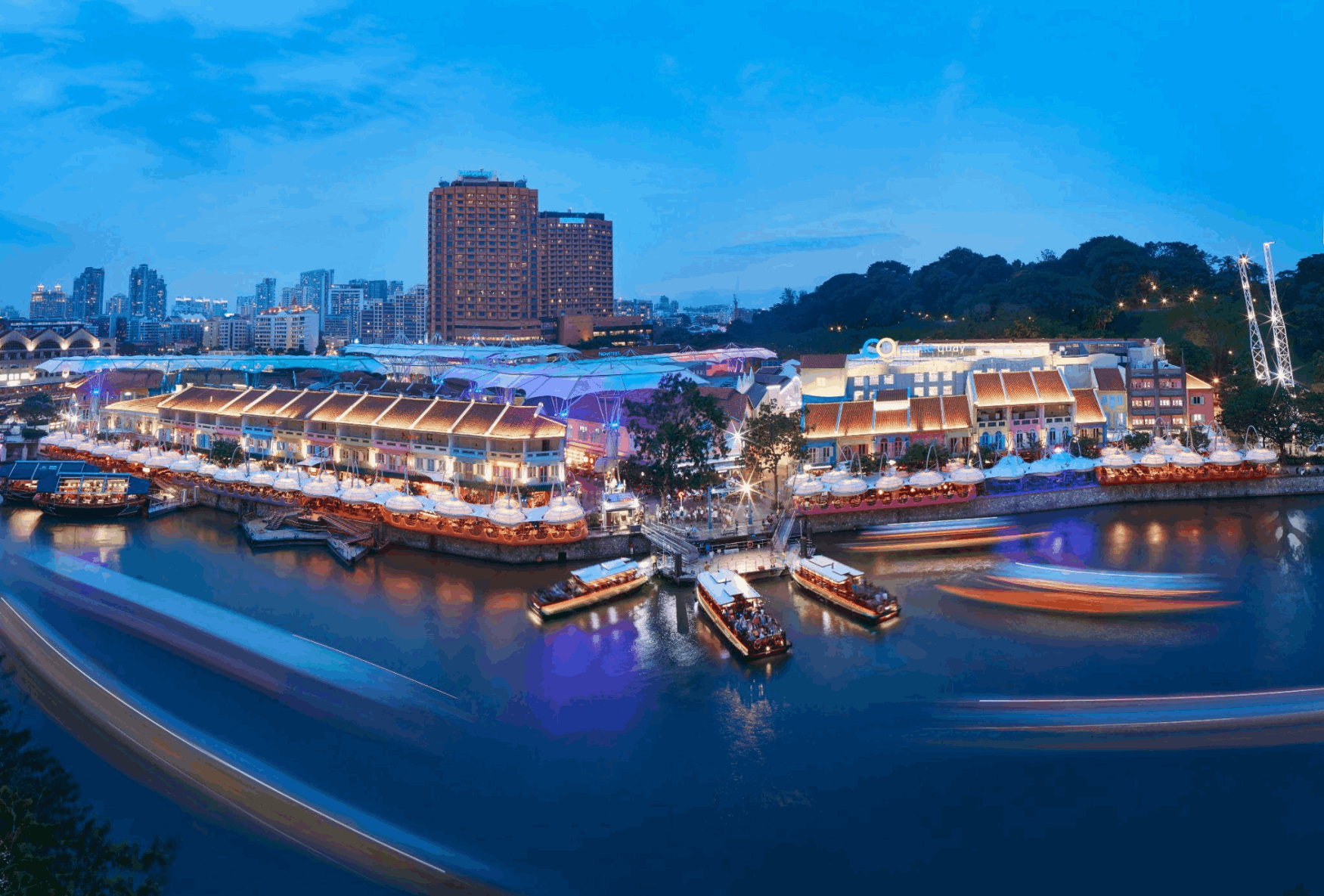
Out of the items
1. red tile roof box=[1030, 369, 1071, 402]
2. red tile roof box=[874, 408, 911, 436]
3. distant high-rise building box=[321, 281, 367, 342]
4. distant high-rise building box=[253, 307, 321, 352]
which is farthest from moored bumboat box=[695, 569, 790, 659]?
distant high-rise building box=[321, 281, 367, 342]

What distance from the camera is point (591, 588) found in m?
15.4

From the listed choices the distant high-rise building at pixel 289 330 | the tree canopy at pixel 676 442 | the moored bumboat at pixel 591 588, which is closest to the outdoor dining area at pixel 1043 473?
the tree canopy at pixel 676 442

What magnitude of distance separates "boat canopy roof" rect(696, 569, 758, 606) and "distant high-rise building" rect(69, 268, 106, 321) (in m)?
142

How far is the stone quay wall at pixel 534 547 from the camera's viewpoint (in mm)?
17625

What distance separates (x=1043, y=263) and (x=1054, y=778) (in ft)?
181

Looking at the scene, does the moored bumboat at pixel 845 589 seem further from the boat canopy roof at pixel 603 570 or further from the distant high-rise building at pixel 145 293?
the distant high-rise building at pixel 145 293

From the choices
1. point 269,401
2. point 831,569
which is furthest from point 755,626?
point 269,401

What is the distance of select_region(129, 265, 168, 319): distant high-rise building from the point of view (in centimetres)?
13400

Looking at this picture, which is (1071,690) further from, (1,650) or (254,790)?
(1,650)

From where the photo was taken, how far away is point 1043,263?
57.7 meters

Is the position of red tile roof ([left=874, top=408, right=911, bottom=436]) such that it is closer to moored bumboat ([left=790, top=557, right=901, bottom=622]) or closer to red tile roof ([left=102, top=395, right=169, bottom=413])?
moored bumboat ([left=790, top=557, right=901, bottom=622])

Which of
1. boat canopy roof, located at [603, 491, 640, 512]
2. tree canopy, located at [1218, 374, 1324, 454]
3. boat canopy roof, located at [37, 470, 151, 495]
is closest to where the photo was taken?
boat canopy roof, located at [603, 491, 640, 512]

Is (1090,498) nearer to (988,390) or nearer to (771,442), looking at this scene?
(988,390)

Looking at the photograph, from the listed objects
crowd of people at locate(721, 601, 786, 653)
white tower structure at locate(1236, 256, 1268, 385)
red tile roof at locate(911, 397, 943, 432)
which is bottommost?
crowd of people at locate(721, 601, 786, 653)
